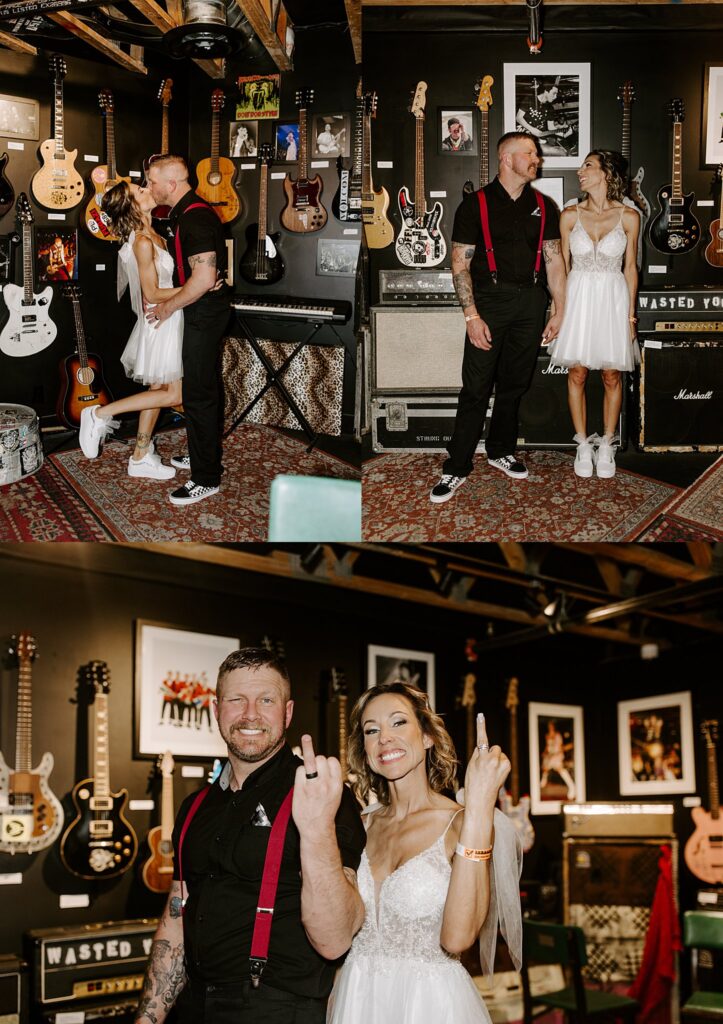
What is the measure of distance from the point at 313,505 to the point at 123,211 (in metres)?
1.32

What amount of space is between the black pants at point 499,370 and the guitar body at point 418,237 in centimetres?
23

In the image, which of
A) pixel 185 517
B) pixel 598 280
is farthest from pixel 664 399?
pixel 185 517

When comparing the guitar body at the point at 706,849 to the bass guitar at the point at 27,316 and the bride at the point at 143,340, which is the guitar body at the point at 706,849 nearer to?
the bride at the point at 143,340

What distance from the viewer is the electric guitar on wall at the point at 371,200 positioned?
390 centimetres

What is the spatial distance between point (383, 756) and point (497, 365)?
179 cm

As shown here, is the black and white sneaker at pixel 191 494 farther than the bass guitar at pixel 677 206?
Yes

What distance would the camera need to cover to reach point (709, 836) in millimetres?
7109

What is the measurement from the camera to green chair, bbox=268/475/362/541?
3961 millimetres

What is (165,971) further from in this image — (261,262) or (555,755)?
(555,755)

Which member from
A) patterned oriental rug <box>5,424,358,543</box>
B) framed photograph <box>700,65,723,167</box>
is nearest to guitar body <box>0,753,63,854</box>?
patterned oriental rug <box>5,424,358,543</box>

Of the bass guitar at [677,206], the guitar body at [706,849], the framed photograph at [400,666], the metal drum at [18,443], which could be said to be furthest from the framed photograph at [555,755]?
the metal drum at [18,443]

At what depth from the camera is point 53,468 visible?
4020 millimetres

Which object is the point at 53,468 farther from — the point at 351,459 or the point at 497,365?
the point at 497,365

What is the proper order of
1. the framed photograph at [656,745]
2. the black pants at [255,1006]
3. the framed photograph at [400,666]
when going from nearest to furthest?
1. the black pants at [255,1006]
2. the framed photograph at [400,666]
3. the framed photograph at [656,745]
